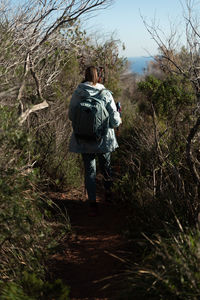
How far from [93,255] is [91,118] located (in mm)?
1502

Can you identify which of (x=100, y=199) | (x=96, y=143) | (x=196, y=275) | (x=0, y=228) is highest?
(x=96, y=143)

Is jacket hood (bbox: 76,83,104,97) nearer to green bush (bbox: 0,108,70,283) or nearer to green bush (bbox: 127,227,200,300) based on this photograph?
green bush (bbox: 0,108,70,283)

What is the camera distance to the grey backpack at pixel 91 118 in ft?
12.8

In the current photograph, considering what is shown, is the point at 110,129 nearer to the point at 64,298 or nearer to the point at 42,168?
the point at 42,168

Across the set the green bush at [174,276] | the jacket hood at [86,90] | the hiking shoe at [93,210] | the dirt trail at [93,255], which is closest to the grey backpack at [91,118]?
the jacket hood at [86,90]

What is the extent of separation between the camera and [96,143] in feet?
13.4

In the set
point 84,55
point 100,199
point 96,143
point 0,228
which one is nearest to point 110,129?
point 96,143

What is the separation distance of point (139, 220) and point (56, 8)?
2.84m

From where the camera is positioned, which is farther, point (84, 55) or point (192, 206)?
point (84, 55)

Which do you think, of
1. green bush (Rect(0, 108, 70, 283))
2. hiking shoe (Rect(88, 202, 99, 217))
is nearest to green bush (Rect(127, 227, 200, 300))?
green bush (Rect(0, 108, 70, 283))

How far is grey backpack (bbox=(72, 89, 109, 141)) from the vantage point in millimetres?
3887

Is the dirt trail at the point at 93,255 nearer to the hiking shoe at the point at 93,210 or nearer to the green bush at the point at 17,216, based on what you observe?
the hiking shoe at the point at 93,210

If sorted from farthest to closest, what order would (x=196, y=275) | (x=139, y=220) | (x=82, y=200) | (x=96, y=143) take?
(x=82, y=200), (x=96, y=143), (x=139, y=220), (x=196, y=275)

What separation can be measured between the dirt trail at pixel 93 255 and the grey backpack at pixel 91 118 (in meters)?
1.01
